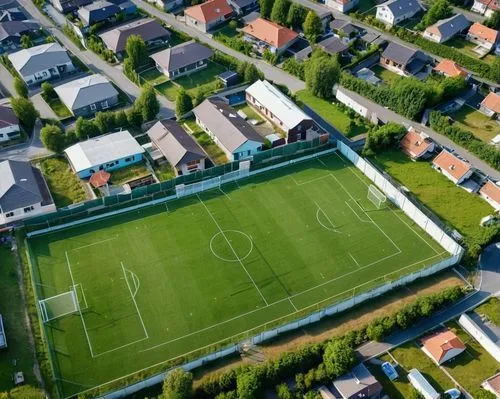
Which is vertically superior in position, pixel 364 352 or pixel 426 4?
pixel 426 4

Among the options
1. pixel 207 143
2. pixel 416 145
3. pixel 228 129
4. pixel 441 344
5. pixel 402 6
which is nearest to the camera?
pixel 441 344

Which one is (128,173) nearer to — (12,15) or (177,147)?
(177,147)

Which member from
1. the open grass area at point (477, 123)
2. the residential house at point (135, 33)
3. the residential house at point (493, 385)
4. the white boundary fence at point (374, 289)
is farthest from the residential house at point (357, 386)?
the residential house at point (135, 33)

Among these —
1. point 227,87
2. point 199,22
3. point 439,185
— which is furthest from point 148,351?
point 199,22

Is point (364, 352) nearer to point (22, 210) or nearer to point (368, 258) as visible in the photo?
point (368, 258)

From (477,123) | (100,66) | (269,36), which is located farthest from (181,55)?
(477,123)

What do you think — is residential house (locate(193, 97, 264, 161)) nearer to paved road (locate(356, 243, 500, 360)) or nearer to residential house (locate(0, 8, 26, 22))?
paved road (locate(356, 243, 500, 360))

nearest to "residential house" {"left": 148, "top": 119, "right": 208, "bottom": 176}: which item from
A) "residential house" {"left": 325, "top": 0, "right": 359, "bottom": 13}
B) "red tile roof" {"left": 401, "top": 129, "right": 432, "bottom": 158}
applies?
"red tile roof" {"left": 401, "top": 129, "right": 432, "bottom": 158}
